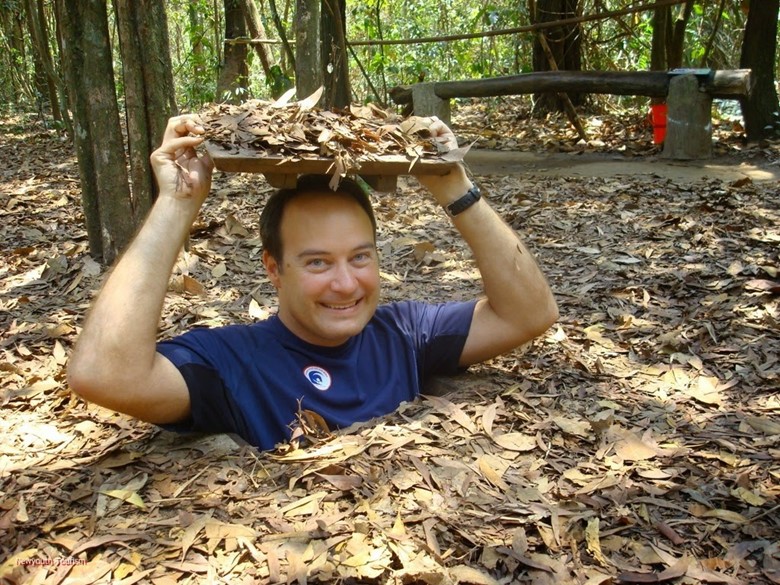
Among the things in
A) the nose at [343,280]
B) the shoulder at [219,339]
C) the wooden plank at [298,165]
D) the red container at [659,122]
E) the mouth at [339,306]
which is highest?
the wooden plank at [298,165]

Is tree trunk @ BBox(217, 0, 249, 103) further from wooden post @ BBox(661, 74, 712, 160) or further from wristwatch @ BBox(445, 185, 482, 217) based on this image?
wristwatch @ BBox(445, 185, 482, 217)

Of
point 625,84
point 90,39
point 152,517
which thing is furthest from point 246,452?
point 625,84

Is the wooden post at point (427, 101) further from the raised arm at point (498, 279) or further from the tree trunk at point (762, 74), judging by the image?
the raised arm at point (498, 279)

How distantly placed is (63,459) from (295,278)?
945 millimetres

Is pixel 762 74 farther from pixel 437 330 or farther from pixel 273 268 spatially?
pixel 273 268

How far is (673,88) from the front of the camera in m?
7.96

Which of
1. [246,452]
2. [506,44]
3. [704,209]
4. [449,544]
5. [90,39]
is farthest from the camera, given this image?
[506,44]

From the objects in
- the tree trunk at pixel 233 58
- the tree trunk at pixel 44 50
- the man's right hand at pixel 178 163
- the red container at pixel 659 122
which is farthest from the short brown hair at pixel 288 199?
the tree trunk at pixel 44 50

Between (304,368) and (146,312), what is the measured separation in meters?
0.61

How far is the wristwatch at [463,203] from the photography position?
2.71 metres

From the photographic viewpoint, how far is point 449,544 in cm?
190

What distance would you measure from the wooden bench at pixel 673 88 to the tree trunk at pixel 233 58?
119 inches

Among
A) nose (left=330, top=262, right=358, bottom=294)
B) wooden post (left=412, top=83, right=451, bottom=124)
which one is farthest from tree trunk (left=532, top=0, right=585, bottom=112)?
nose (left=330, top=262, right=358, bottom=294)

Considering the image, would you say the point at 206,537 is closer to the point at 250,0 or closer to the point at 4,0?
the point at 250,0
